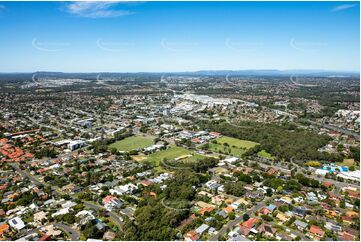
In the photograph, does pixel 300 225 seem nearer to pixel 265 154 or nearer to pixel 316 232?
pixel 316 232

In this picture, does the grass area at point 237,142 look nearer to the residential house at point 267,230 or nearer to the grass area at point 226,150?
the grass area at point 226,150

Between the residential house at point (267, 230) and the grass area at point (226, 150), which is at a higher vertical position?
the residential house at point (267, 230)

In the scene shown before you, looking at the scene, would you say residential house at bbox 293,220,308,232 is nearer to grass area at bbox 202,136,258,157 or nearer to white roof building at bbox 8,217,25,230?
grass area at bbox 202,136,258,157

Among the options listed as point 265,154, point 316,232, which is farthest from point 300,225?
point 265,154

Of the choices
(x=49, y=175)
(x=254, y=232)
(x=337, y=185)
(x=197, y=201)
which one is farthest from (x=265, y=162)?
(x=49, y=175)

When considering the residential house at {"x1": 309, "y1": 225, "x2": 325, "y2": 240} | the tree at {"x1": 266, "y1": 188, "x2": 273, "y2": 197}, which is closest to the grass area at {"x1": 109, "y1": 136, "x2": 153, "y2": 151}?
the tree at {"x1": 266, "y1": 188, "x2": 273, "y2": 197}

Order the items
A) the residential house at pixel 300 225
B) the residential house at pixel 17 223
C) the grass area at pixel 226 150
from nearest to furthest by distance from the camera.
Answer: the residential house at pixel 300 225, the residential house at pixel 17 223, the grass area at pixel 226 150

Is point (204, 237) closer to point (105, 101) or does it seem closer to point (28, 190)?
point (28, 190)

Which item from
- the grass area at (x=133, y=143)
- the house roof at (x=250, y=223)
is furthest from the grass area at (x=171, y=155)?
the house roof at (x=250, y=223)
